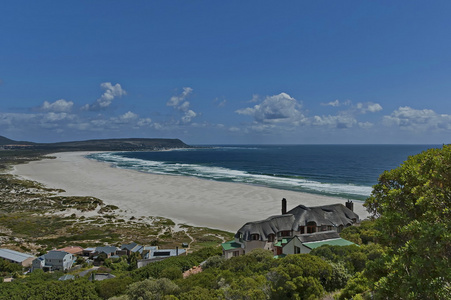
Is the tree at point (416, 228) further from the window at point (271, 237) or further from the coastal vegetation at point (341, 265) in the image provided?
the window at point (271, 237)

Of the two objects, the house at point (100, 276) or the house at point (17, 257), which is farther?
the house at point (17, 257)

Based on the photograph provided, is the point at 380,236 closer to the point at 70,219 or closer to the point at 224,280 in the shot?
the point at 224,280

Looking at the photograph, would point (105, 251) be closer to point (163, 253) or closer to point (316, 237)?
point (163, 253)

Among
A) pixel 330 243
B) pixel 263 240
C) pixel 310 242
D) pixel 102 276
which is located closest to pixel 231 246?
pixel 263 240

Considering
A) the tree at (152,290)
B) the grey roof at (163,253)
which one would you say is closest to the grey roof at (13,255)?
the grey roof at (163,253)

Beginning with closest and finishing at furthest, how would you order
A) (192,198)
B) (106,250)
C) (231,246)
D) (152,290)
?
(152,290) → (231,246) → (106,250) → (192,198)

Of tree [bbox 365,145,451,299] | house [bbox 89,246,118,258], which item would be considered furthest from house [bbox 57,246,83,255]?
tree [bbox 365,145,451,299]

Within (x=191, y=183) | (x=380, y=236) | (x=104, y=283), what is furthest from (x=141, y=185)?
(x=380, y=236)
